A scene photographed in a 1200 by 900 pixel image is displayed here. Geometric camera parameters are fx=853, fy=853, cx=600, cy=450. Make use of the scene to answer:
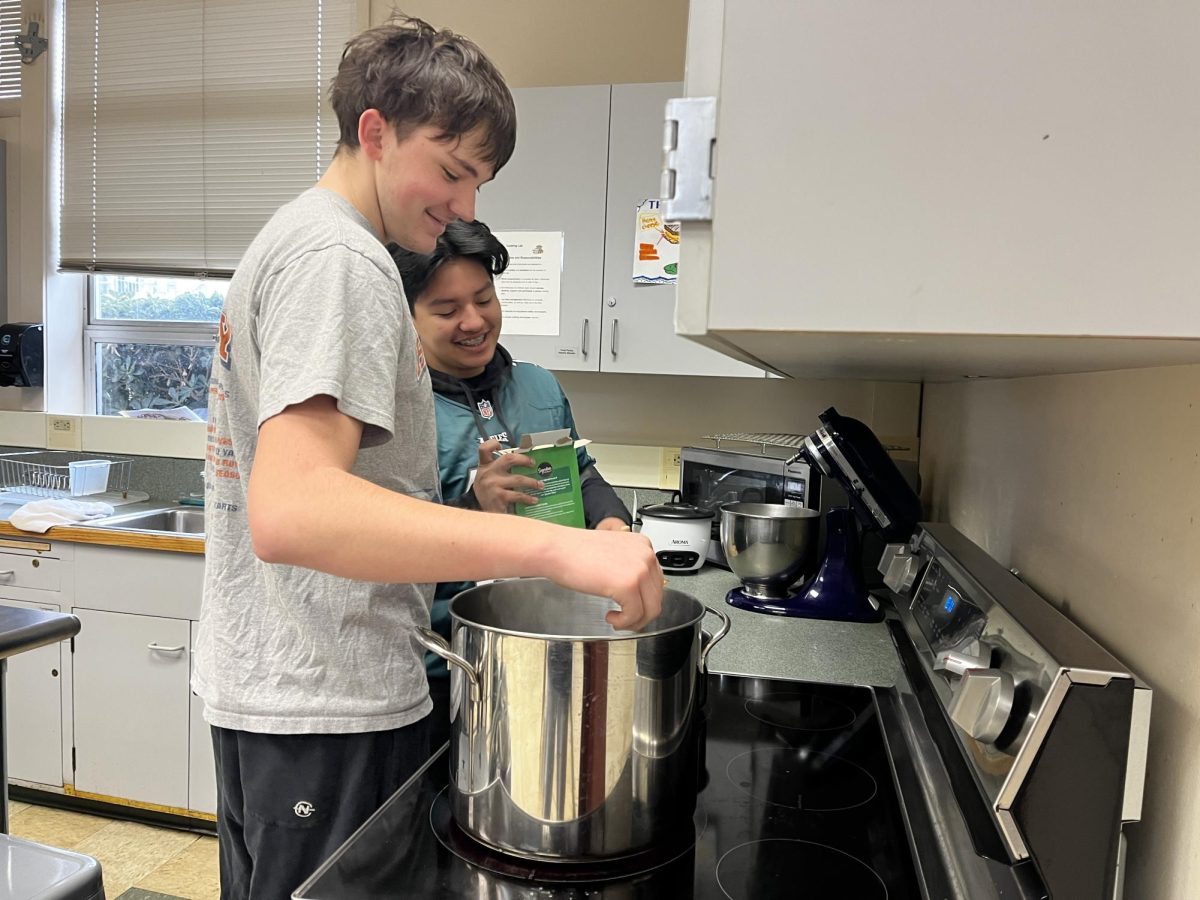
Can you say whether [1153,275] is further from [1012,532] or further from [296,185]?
[296,185]

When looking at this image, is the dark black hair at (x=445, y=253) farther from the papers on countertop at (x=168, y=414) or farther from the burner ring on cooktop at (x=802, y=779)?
the papers on countertop at (x=168, y=414)

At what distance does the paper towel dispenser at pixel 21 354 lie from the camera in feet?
9.89

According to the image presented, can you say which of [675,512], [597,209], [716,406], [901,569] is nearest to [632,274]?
[597,209]

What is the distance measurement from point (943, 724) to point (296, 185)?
2.77m

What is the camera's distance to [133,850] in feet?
7.61

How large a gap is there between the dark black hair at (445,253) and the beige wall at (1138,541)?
88cm

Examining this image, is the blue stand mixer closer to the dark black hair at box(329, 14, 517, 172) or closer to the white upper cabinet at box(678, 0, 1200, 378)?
the dark black hair at box(329, 14, 517, 172)

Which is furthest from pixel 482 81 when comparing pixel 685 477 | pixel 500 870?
pixel 685 477

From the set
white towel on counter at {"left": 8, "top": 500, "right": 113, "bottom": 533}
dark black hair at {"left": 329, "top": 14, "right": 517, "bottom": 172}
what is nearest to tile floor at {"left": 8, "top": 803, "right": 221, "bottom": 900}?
white towel on counter at {"left": 8, "top": 500, "right": 113, "bottom": 533}

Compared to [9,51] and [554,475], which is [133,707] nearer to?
[554,475]

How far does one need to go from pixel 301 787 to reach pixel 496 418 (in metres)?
0.78

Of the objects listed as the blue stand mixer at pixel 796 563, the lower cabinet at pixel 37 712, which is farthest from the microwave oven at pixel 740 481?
the lower cabinet at pixel 37 712

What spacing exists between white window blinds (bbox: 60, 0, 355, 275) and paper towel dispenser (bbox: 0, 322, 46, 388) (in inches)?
11.4

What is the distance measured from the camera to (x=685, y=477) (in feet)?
7.65
